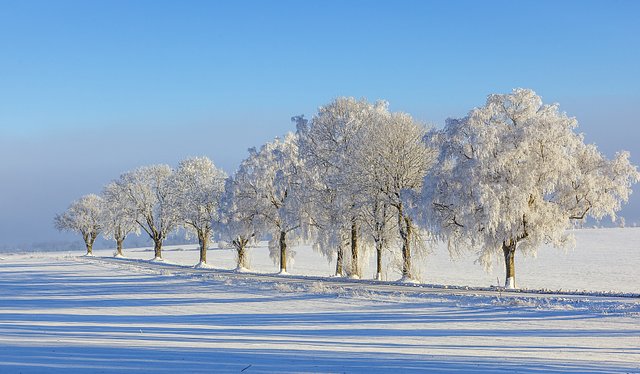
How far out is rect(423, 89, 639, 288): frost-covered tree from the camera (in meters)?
35.6

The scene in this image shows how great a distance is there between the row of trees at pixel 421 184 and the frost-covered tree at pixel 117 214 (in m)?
36.8

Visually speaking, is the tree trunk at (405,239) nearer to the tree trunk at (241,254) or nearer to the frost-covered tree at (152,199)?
the tree trunk at (241,254)

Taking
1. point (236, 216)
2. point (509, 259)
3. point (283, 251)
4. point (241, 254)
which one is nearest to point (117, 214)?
point (241, 254)

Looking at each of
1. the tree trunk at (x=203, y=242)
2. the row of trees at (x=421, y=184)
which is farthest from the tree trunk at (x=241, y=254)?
the tree trunk at (x=203, y=242)

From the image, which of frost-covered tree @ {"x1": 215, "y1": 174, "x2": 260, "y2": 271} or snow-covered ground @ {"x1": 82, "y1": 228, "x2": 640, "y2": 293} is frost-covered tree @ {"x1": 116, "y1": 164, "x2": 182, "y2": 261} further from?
frost-covered tree @ {"x1": 215, "y1": 174, "x2": 260, "y2": 271}

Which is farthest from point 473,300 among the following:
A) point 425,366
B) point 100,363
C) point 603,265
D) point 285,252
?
point 603,265

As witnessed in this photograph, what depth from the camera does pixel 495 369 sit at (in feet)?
38.8

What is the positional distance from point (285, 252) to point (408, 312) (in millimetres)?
32536

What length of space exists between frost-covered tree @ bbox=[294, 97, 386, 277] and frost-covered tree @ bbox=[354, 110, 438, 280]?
36.2 inches

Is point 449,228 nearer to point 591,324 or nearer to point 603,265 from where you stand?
point 591,324

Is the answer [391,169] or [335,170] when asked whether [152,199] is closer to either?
[335,170]

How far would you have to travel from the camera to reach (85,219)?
121m

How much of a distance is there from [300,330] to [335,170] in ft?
87.2

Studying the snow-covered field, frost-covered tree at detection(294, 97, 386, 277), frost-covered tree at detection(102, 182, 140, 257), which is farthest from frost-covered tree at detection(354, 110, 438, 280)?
frost-covered tree at detection(102, 182, 140, 257)
